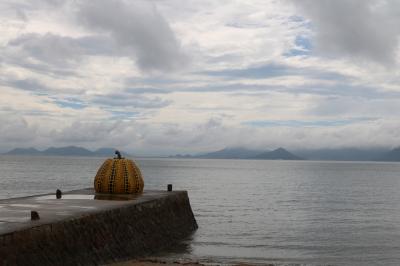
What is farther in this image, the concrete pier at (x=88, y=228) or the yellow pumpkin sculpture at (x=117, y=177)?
the yellow pumpkin sculpture at (x=117, y=177)

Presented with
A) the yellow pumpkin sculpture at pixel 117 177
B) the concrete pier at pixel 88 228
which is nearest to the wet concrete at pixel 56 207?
the concrete pier at pixel 88 228

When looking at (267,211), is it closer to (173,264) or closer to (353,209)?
(353,209)

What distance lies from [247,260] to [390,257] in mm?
7685

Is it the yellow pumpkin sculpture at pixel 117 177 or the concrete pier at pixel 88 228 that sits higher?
the yellow pumpkin sculpture at pixel 117 177

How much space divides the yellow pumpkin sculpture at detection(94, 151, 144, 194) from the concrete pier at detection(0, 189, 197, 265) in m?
0.91

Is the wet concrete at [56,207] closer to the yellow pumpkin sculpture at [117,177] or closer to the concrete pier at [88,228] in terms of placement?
the concrete pier at [88,228]

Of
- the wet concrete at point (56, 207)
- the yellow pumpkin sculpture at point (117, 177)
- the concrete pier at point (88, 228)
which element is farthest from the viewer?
the yellow pumpkin sculpture at point (117, 177)

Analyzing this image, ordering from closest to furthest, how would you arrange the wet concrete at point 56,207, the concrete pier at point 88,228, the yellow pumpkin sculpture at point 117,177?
the concrete pier at point 88,228
the wet concrete at point 56,207
the yellow pumpkin sculpture at point 117,177

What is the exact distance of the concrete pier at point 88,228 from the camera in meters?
14.6

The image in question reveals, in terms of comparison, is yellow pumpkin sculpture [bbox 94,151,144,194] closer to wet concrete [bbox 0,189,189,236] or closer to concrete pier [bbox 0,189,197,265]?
wet concrete [bbox 0,189,189,236]

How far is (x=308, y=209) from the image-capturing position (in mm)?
49250

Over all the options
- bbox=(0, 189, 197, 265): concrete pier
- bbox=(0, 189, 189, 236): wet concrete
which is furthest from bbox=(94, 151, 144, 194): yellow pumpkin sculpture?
bbox=(0, 189, 197, 265): concrete pier

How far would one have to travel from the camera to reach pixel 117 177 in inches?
1115

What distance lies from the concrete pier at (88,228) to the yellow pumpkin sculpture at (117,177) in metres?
0.91
